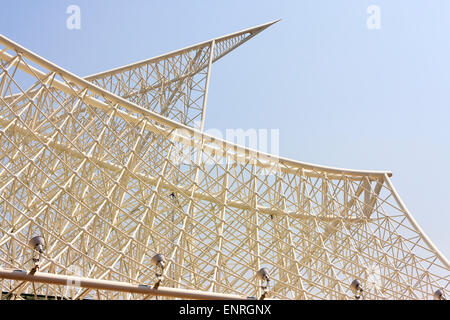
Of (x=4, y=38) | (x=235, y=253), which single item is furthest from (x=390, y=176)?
(x=4, y=38)

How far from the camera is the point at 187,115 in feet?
137

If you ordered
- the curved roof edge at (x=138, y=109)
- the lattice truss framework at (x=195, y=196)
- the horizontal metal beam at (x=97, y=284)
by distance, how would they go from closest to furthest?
the horizontal metal beam at (x=97, y=284) < the curved roof edge at (x=138, y=109) < the lattice truss framework at (x=195, y=196)

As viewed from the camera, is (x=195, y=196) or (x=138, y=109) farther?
(x=195, y=196)

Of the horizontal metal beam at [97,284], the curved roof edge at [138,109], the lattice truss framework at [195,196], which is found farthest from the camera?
the lattice truss framework at [195,196]

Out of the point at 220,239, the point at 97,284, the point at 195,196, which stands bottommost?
the point at 97,284

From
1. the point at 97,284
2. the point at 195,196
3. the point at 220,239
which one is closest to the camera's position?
the point at 97,284

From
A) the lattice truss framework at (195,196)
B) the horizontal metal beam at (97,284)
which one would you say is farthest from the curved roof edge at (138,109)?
the horizontal metal beam at (97,284)

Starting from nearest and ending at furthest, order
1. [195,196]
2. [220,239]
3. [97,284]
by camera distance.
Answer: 1. [97,284]
2. [220,239]
3. [195,196]

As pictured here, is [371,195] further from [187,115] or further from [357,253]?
[187,115]

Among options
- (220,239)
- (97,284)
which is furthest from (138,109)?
(97,284)

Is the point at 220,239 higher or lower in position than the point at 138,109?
lower

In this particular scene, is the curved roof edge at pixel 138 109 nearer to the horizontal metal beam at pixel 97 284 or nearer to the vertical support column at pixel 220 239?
the vertical support column at pixel 220 239

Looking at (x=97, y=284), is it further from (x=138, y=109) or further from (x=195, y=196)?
(x=195, y=196)

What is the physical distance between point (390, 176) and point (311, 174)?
242 inches
